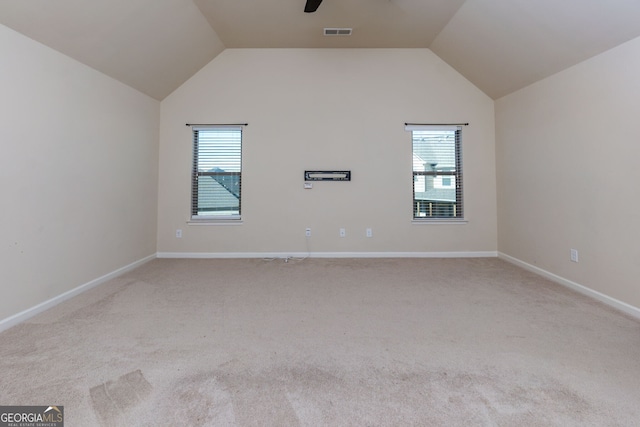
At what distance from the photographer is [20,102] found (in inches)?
77.9

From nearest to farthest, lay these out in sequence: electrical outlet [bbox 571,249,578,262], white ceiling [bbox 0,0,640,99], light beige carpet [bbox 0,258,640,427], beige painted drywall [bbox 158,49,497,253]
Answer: light beige carpet [bbox 0,258,640,427] → white ceiling [bbox 0,0,640,99] → electrical outlet [bbox 571,249,578,262] → beige painted drywall [bbox 158,49,497,253]

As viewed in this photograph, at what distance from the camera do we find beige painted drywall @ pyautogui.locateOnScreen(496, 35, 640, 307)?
215cm

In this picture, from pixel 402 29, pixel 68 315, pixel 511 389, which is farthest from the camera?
pixel 402 29

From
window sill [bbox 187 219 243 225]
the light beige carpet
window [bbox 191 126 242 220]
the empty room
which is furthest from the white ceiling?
the light beige carpet

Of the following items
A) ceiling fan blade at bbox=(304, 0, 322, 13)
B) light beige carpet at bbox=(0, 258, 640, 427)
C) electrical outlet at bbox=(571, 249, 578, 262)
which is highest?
ceiling fan blade at bbox=(304, 0, 322, 13)

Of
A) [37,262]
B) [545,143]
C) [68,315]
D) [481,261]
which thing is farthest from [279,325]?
[545,143]

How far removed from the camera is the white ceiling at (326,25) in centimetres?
210

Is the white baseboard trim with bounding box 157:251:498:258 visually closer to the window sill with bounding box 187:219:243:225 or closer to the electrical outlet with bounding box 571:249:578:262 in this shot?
the window sill with bounding box 187:219:243:225

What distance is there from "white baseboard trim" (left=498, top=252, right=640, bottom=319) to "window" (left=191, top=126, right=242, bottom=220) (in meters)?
4.01

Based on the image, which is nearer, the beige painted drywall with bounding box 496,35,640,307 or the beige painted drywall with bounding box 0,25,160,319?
the beige painted drywall with bounding box 0,25,160,319

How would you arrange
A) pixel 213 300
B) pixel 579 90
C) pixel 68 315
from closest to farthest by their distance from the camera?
pixel 68 315 < pixel 213 300 < pixel 579 90

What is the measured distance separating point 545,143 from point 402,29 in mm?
2277

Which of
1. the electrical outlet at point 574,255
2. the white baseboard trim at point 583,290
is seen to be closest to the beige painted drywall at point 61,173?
the white baseboard trim at point 583,290

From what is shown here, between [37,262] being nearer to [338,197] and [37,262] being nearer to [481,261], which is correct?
[338,197]
